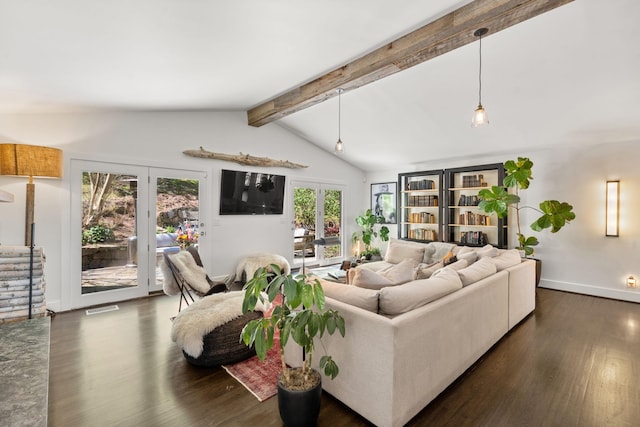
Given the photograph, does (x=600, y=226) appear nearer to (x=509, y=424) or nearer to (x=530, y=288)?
(x=530, y=288)

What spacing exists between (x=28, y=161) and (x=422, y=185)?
6390 mm

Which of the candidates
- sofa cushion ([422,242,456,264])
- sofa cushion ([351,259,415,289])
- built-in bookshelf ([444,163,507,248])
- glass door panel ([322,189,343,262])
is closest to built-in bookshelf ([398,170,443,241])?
built-in bookshelf ([444,163,507,248])

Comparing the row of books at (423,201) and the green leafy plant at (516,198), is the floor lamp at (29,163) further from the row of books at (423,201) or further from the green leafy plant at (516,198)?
the row of books at (423,201)

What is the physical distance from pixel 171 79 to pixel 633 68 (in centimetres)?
494

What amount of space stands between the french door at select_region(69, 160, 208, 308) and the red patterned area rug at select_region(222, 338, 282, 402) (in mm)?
2737

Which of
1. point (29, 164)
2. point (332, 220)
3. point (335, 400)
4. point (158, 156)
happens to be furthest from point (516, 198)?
point (29, 164)

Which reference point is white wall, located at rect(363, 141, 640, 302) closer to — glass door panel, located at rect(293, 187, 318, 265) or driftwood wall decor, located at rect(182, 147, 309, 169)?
glass door panel, located at rect(293, 187, 318, 265)

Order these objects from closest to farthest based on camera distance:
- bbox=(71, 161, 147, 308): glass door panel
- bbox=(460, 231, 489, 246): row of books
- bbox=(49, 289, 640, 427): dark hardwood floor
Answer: bbox=(49, 289, 640, 427): dark hardwood floor, bbox=(71, 161, 147, 308): glass door panel, bbox=(460, 231, 489, 246): row of books

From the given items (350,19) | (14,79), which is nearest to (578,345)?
(350,19)

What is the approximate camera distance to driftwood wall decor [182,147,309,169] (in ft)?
16.3

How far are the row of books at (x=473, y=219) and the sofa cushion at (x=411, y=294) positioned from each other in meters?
3.93

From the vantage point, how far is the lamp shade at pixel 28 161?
10.5 feet

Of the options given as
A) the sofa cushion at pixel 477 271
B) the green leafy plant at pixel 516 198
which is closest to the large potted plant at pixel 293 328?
the sofa cushion at pixel 477 271

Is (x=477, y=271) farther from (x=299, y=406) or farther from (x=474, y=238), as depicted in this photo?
(x=474, y=238)
